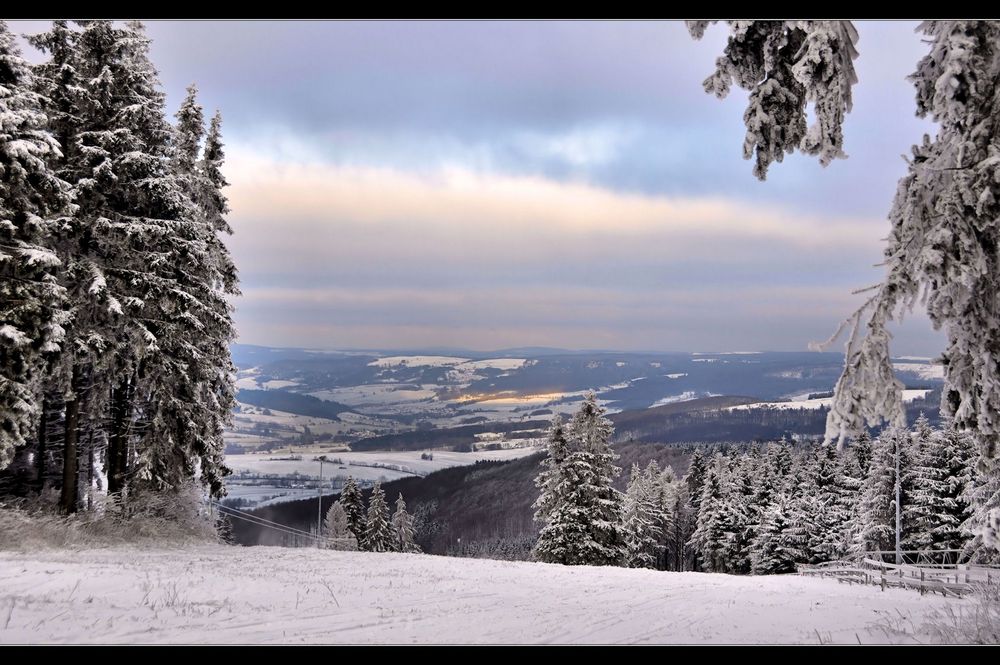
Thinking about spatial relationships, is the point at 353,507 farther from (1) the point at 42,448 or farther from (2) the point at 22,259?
(2) the point at 22,259

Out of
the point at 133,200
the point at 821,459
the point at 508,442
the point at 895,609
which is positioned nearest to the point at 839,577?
the point at 895,609

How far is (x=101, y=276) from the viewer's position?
15625 millimetres

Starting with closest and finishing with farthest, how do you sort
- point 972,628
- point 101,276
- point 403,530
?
point 972,628 → point 101,276 → point 403,530

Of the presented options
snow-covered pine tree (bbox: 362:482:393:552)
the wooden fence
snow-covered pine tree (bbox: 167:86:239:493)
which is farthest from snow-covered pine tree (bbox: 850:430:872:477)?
snow-covered pine tree (bbox: 167:86:239:493)

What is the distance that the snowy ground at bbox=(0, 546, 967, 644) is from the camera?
26.9 feet

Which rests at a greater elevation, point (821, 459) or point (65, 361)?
point (65, 361)

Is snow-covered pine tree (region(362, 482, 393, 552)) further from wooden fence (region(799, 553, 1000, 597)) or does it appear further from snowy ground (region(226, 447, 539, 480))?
snowy ground (region(226, 447, 539, 480))

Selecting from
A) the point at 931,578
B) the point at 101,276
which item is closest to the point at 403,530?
the point at 101,276

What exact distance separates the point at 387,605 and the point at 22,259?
10961 millimetres

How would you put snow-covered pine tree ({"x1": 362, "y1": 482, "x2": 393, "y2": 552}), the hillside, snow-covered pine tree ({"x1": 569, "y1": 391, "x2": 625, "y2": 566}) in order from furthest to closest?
the hillside → snow-covered pine tree ({"x1": 362, "y1": 482, "x2": 393, "y2": 552}) → snow-covered pine tree ({"x1": 569, "y1": 391, "x2": 625, "y2": 566})

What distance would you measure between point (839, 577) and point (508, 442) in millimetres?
163707

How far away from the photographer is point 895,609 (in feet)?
39.0

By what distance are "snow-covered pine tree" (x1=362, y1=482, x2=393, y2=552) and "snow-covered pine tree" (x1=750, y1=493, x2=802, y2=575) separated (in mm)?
27532
